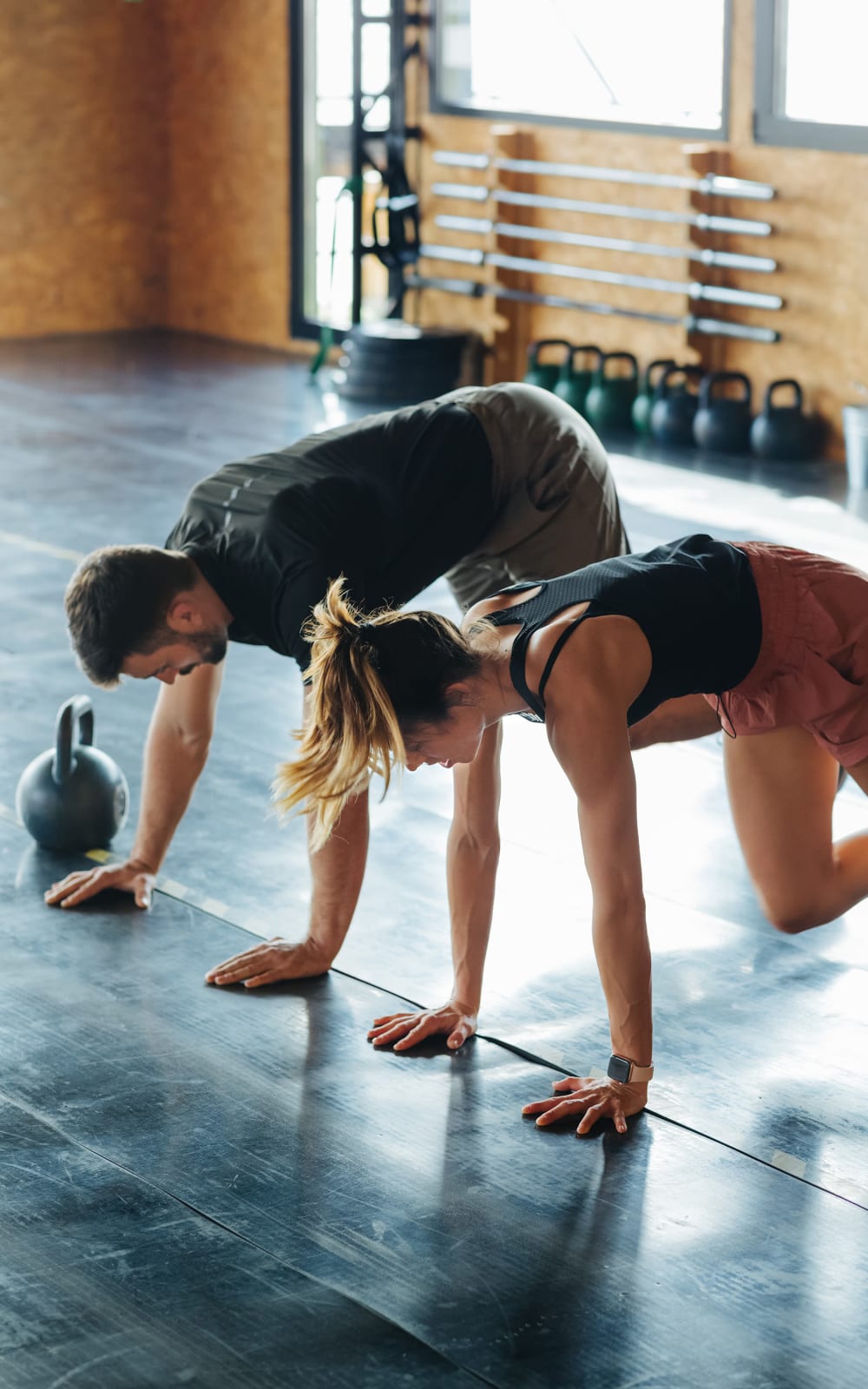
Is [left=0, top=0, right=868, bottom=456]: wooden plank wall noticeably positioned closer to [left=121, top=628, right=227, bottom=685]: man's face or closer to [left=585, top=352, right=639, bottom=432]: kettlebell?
[left=585, top=352, right=639, bottom=432]: kettlebell

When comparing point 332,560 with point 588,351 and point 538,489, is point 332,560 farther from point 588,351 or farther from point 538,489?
point 588,351

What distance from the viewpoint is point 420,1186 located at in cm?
245

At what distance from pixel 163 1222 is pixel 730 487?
17.1ft

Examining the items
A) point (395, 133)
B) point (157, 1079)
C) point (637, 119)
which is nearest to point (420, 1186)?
point (157, 1079)

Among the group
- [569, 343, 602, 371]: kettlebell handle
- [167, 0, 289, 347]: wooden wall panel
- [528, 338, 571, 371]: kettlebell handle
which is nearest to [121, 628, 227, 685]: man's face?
[569, 343, 602, 371]: kettlebell handle

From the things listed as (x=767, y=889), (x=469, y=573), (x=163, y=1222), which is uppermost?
(x=469, y=573)

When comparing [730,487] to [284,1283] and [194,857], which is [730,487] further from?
[284,1283]

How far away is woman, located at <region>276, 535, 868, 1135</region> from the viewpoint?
223cm

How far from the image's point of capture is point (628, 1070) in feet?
8.29

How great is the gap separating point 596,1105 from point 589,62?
684 centimetres

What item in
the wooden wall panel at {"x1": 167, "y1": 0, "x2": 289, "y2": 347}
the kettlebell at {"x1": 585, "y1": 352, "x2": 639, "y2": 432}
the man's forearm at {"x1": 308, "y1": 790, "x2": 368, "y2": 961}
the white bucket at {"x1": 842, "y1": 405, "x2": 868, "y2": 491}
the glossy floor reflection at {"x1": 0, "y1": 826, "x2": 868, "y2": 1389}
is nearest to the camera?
the glossy floor reflection at {"x1": 0, "y1": 826, "x2": 868, "y2": 1389}

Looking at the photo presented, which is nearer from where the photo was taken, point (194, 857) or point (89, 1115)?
point (89, 1115)

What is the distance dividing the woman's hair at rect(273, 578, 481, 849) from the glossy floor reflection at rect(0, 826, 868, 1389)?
0.54 meters

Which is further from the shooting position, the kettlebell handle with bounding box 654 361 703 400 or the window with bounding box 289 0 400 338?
the window with bounding box 289 0 400 338
